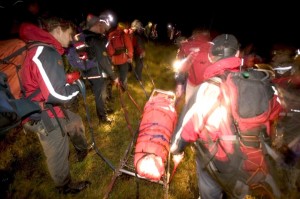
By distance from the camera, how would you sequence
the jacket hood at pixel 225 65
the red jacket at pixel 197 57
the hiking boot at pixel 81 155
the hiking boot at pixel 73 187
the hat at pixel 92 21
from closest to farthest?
1. the jacket hood at pixel 225 65
2. the hiking boot at pixel 73 187
3. the red jacket at pixel 197 57
4. the hiking boot at pixel 81 155
5. the hat at pixel 92 21

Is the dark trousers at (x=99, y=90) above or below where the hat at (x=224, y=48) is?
below

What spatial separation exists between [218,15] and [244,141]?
30.0m

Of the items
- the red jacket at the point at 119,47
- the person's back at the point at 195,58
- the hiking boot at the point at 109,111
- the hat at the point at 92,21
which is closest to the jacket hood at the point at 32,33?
the hat at the point at 92,21

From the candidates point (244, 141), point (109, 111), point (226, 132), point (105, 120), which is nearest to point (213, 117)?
point (226, 132)

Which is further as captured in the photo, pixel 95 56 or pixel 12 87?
pixel 95 56

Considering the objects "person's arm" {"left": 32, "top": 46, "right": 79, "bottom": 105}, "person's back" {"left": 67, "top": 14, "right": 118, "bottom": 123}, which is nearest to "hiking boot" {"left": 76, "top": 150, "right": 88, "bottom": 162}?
"person's back" {"left": 67, "top": 14, "right": 118, "bottom": 123}

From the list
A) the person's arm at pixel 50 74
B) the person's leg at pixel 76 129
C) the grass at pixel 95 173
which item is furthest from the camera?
the grass at pixel 95 173

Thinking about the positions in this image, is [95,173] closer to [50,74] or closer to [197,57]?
[50,74]

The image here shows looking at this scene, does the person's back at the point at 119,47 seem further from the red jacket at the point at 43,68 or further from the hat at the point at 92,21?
the red jacket at the point at 43,68

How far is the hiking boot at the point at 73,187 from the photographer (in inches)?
180

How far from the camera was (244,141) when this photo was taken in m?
2.74

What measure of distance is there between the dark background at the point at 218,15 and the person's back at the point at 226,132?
643 inches

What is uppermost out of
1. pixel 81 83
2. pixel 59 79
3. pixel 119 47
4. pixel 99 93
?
pixel 59 79

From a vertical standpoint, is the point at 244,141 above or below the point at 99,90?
above
